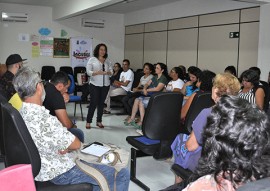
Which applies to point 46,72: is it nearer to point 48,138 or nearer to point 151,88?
point 151,88

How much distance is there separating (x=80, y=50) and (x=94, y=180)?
7.67m

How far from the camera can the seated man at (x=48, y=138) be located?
6.57 feet

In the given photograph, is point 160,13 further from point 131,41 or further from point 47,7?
point 47,7

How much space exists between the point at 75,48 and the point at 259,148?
8752mm

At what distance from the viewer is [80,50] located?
9508mm

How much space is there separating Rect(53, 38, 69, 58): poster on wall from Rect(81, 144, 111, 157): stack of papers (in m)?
7.13

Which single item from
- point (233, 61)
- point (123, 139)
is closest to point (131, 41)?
point (233, 61)

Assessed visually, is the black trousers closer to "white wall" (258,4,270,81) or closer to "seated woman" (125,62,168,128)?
"seated woman" (125,62,168,128)

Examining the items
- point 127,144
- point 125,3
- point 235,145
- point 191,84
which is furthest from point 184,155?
point 125,3

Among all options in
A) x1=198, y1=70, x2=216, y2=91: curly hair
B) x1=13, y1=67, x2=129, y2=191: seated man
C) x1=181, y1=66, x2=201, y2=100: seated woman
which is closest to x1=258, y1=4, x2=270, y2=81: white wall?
x1=181, y1=66, x2=201, y2=100: seated woman

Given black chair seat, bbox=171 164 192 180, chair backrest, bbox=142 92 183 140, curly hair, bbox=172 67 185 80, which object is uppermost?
curly hair, bbox=172 67 185 80

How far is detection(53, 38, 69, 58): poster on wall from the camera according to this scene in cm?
920

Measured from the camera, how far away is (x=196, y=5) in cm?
695

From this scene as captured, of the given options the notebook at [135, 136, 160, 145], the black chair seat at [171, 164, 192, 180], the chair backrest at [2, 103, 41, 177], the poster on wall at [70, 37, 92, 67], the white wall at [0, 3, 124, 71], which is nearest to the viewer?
the chair backrest at [2, 103, 41, 177]
